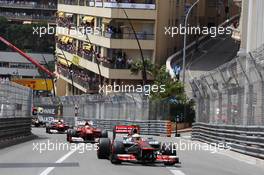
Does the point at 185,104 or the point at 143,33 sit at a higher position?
the point at 143,33

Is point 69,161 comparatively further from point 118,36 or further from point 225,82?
point 118,36

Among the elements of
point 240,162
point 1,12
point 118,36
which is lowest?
point 240,162

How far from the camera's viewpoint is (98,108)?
61250 millimetres

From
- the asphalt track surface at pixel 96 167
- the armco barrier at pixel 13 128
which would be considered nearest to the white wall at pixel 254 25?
the armco barrier at pixel 13 128

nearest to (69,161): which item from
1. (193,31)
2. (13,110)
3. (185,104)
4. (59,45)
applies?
(13,110)

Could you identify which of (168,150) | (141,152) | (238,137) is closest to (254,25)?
(238,137)

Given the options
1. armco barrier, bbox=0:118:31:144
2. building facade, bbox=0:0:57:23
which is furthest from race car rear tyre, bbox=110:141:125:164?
building facade, bbox=0:0:57:23

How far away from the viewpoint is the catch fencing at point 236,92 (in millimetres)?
21836

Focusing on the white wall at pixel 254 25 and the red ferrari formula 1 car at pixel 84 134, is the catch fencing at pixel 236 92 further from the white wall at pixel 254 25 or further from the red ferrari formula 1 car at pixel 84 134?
the white wall at pixel 254 25

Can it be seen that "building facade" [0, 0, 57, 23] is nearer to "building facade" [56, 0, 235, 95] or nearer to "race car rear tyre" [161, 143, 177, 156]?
"building facade" [56, 0, 235, 95]

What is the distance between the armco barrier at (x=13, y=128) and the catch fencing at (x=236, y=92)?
27.1 ft

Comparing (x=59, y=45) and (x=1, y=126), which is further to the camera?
(x=59, y=45)

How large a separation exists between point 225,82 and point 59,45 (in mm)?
80005

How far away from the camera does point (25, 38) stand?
14462cm
